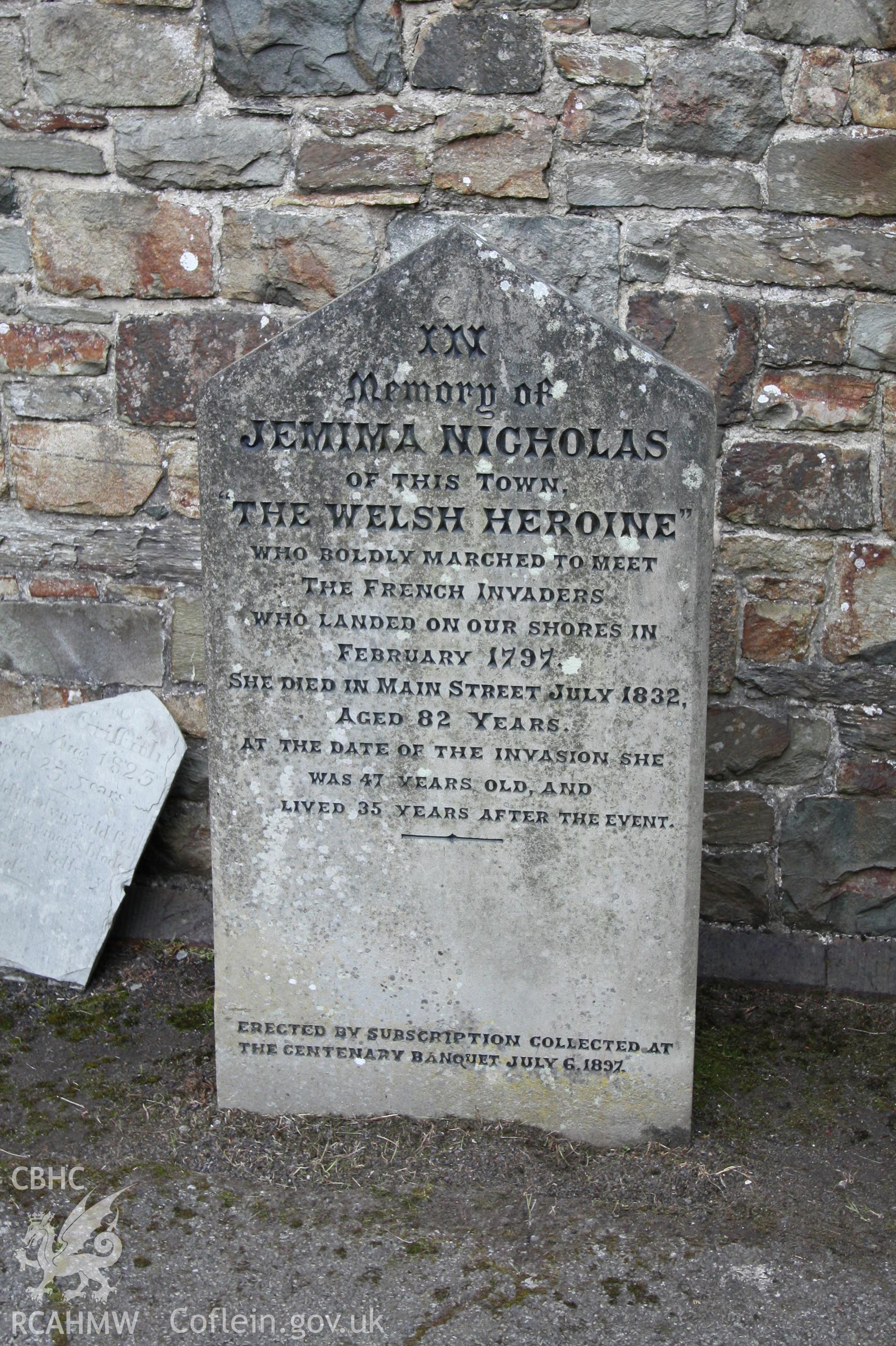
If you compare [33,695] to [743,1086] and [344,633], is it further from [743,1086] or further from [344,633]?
[743,1086]

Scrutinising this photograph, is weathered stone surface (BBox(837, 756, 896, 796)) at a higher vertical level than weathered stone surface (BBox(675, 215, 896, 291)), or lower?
lower

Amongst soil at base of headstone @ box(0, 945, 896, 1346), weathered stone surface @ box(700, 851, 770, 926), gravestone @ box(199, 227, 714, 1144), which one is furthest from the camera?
weathered stone surface @ box(700, 851, 770, 926)

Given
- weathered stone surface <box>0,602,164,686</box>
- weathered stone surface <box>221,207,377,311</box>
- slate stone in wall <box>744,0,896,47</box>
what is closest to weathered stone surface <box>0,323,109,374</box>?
weathered stone surface <box>221,207,377,311</box>

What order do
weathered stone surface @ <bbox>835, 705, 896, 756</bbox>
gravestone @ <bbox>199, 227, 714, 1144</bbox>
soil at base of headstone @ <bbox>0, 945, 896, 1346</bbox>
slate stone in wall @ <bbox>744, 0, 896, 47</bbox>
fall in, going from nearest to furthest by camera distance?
soil at base of headstone @ <bbox>0, 945, 896, 1346</bbox>, gravestone @ <bbox>199, 227, 714, 1144</bbox>, slate stone in wall @ <bbox>744, 0, 896, 47</bbox>, weathered stone surface @ <bbox>835, 705, 896, 756</bbox>

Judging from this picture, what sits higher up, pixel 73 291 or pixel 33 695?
pixel 73 291

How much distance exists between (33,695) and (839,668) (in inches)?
99.3

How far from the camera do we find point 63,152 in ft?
11.5

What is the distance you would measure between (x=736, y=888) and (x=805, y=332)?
5.50ft

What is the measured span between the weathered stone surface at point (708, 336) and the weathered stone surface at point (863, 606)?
0.54 metres

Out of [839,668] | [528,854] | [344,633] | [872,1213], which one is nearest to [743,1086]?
[872,1213]

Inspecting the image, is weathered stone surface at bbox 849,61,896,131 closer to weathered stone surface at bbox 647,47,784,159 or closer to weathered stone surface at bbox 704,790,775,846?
weathered stone surface at bbox 647,47,784,159

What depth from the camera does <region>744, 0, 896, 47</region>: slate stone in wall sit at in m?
3.24

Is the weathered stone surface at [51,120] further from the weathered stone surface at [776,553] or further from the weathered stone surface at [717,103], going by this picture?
the weathered stone surface at [776,553]

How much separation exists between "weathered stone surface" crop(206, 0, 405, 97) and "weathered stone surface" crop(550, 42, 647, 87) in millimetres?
445
